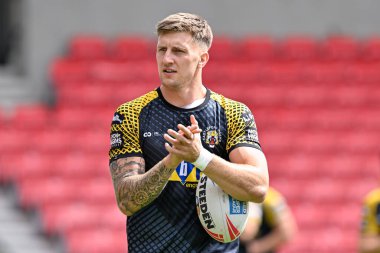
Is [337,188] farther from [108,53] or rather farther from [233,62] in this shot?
[108,53]

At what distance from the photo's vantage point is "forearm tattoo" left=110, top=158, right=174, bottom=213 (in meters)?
4.84

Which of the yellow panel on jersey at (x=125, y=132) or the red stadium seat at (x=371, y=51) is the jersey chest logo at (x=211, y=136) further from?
the red stadium seat at (x=371, y=51)

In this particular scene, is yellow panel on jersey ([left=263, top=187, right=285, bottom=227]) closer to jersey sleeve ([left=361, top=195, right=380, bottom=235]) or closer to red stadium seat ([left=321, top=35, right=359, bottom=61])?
jersey sleeve ([left=361, top=195, right=380, bottom=235])

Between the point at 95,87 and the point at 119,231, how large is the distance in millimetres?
2659

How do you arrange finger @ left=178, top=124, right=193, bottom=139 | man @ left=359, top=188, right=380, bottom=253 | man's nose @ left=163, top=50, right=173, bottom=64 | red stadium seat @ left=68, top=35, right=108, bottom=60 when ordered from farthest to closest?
red stadium seat @ left=68, top=35, right=108, bottom=60
man @ left=359, top=188, right=380, bottom=253
man's nose @ left=163, top=50, right=173, bottom=64
finger @ left=178, top=124, right=193, bottom=139

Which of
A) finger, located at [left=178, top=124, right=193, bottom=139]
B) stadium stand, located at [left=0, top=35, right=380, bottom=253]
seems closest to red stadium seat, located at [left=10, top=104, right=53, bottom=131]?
stadium stand, located at [left=0, top=35, right=380, bottom=253]

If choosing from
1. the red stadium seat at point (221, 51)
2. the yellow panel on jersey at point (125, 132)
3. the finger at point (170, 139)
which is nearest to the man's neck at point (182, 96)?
the yellow panel on jersey at point (125, 132)

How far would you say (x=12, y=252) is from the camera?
1202cm

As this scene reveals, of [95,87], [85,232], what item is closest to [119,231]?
[85,232]

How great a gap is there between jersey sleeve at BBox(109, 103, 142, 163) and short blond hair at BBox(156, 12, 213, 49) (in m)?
0.40

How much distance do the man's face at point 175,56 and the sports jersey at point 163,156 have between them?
0.19 meters

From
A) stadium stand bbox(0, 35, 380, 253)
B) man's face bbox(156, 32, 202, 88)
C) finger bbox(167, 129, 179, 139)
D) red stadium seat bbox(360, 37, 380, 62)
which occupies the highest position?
man's face bbox(156, 32, 202, 88)

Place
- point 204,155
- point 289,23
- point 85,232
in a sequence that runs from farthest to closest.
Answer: point 289,23
point 85,232
point 204,155

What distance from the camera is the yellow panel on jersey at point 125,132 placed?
5.11 m
